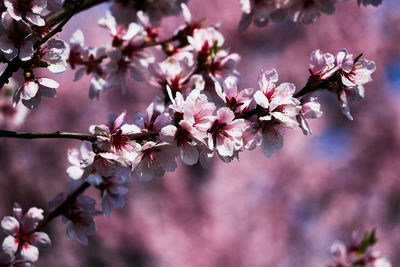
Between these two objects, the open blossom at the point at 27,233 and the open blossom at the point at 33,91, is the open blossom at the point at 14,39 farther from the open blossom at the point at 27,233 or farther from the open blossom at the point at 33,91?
the open blossom at the point at 27,233

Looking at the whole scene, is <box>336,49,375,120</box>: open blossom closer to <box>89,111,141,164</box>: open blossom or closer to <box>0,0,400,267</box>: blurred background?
<box>89,111,141,164</box>: open blossom

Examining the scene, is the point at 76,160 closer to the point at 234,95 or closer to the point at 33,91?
the point at 33,91

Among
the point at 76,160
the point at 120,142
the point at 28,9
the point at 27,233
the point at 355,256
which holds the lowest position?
the point at 355,256

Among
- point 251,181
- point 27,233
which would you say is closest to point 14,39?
point 27,233

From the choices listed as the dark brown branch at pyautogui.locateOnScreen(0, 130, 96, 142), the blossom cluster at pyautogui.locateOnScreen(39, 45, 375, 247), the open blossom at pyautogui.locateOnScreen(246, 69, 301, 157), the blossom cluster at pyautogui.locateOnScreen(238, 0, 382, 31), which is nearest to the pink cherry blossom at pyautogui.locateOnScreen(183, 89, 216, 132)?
the blossom cluster at pyautogui.locateOnScreen(39, 45, 375, 247)

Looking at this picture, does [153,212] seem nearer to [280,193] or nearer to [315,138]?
[280,193]

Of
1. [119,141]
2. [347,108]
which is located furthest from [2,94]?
[347,108]

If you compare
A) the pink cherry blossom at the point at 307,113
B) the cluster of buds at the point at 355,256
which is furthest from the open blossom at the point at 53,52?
the cluster of buds at the point at 355,256
